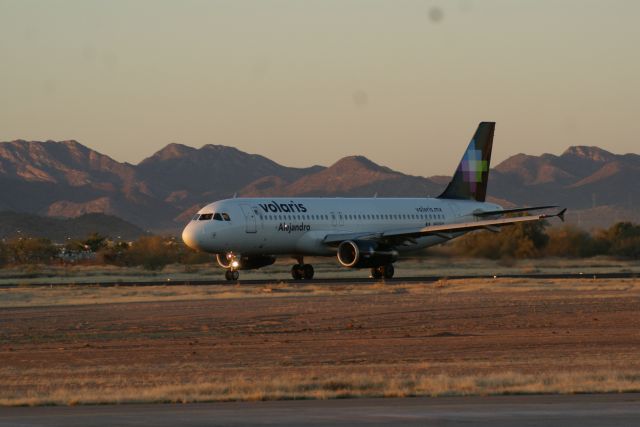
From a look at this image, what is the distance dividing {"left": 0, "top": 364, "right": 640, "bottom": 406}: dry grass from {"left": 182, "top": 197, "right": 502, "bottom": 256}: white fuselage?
30728 mm

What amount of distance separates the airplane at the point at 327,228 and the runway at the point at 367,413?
36.1m

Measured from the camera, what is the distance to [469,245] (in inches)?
2790

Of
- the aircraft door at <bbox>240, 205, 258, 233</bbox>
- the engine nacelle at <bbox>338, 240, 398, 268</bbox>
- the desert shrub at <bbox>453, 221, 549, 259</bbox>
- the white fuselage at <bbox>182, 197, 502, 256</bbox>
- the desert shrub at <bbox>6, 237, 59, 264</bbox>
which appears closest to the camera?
the white fuselage at <bbox>182, 197, 502, 256</bbox>

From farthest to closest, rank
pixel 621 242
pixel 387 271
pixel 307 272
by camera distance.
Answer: pixel 621 242, pixel 307 272, pixel 387 271

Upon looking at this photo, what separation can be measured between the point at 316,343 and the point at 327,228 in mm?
28659

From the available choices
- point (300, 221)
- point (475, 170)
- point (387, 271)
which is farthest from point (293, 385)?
point (475, 170)

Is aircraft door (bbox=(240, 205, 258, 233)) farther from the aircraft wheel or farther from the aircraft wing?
the aircraft wheel

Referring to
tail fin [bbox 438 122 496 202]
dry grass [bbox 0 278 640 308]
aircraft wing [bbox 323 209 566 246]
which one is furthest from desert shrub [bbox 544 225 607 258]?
dry grass [bbox 0 278 640 308]

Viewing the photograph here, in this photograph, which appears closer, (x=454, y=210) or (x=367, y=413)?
(x=367, y=413)

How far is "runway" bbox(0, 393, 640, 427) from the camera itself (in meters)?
17.2

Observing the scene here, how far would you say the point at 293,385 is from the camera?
2209 cm

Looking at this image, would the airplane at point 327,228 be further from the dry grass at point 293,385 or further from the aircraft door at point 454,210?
the dry grass at point 293,385

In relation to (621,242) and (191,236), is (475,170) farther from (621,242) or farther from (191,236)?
(621,242)

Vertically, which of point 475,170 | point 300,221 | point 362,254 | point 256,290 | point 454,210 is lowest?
point 256,290
